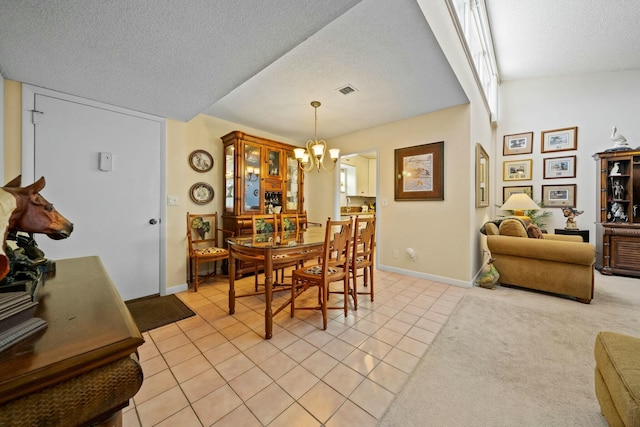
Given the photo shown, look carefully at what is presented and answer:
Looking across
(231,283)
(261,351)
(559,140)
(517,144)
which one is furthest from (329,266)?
(559,140)

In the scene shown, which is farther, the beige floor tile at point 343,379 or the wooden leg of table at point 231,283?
the wooden leg of table at point 231,283

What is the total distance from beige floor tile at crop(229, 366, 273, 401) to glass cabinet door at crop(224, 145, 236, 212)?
2389mm

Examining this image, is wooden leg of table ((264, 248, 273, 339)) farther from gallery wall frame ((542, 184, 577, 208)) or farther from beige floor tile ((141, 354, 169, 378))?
gallery wall frame ((542, 184, 577, 208))

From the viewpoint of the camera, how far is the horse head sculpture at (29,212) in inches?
27.1

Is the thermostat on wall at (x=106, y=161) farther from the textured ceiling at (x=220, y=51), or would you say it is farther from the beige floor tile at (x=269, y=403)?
the beige floor tile at (x=269, y=403)

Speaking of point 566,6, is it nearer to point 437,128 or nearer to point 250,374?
point 437,128

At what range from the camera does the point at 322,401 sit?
1.28 meters

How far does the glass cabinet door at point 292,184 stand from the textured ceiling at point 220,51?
1.31 m

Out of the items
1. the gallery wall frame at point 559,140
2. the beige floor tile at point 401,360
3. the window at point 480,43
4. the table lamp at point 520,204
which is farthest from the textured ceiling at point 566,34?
the beige floor tile at point 401,360

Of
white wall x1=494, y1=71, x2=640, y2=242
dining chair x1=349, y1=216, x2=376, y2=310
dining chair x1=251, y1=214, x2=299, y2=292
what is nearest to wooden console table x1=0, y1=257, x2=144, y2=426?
dining chair x1=251, y1=214, x2=299, y2=292

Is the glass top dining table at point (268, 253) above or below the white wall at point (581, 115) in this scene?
below

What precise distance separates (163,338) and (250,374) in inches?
36.3

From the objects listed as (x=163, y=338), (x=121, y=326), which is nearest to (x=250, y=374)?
(x=163, y=338)

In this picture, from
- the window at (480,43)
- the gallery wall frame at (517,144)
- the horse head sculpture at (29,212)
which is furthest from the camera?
the gallery wall frame at (517,144)
